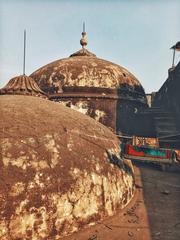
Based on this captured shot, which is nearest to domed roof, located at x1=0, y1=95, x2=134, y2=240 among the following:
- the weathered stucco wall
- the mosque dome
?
the mosque dome

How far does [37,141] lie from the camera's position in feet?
25.1

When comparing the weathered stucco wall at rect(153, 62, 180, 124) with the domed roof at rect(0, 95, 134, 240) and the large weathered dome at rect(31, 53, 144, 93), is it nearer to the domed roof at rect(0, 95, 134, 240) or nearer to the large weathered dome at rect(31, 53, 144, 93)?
the large weathered dome at rect(31, 53, 144, 93)

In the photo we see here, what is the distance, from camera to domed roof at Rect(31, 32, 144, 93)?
17.7 m

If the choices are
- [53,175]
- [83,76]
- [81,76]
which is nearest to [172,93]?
[83,76]

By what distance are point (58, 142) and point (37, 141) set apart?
2.43 ft

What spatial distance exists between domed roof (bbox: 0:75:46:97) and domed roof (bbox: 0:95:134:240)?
11.1 feet

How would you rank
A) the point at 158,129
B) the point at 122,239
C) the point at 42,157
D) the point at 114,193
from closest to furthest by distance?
the point at 122,239
the point at 42,157
the point at 114,193
the point at 158,129

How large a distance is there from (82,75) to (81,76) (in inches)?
4.8

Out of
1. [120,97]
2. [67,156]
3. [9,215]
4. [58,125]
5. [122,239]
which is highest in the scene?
[120,97]

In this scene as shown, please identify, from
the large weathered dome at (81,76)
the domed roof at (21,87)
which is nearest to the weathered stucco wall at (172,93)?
the large weathered dome at (81,76)

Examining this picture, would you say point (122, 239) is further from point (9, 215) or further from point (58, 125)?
point (58, 125)

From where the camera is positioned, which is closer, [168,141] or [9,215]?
[9,215]

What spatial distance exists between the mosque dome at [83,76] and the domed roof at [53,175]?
26.6 ft

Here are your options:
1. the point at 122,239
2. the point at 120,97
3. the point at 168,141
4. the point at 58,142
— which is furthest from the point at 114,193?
the point at 120,97
